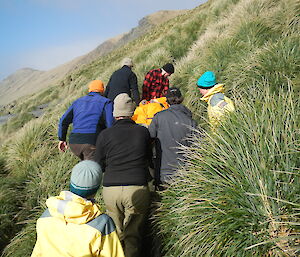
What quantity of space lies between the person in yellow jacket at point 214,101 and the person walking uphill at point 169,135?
13.8 inches

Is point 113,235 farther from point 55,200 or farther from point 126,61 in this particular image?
point 126,61

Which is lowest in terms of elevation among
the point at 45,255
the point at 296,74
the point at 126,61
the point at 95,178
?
the point at 296,74

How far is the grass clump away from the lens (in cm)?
204

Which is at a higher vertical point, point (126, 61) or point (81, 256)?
point (126, 61)

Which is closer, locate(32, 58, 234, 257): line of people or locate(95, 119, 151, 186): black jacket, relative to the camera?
locate(32, 58, 234, 257): line of people

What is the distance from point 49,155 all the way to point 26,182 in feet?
3.37

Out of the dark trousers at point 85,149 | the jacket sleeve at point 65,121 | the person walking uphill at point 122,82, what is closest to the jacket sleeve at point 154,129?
the dark trousers at point 85,149

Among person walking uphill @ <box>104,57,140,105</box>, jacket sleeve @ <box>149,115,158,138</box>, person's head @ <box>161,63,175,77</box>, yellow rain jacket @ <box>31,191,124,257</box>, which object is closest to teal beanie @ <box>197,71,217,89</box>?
jacket sleeve @ <box>149,115,158,138</box>

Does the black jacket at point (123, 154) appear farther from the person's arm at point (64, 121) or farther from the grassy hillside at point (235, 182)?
the person's arm at point (64, 121)

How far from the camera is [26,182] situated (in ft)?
17.3

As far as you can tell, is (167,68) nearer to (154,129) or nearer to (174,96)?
(174,96)

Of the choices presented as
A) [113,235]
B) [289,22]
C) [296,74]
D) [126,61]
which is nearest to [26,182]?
[126,61]

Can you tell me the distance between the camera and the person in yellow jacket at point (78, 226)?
1993 millimetres

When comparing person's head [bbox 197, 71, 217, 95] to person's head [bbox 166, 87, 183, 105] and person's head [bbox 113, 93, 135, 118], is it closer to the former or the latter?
person's head [bbox 166, 87, 183, 105]
